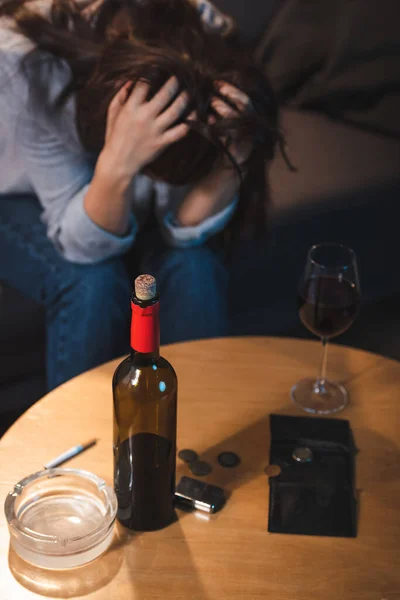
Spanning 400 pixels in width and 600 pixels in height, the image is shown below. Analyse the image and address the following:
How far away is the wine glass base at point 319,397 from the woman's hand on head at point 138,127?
47 cm

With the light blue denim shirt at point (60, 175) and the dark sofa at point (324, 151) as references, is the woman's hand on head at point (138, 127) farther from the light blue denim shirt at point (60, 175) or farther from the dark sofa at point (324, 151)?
the dark sofa at point (324, 151)

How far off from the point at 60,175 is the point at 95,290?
0.80 feet

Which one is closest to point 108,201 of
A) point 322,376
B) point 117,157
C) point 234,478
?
point 117,157

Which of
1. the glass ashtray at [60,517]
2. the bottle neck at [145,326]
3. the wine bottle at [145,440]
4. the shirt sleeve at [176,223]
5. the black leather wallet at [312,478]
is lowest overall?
the shirt sleeve at [176,223]

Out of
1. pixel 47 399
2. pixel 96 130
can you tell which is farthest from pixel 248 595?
pixel 96 130

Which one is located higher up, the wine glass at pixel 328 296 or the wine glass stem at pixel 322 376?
the wine glass at pixel 328 296

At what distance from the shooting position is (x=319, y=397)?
3.77 feet

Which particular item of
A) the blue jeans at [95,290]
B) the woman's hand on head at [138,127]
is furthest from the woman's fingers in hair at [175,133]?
the blue jeans at [95,290]

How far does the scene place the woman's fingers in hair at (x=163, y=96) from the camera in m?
1.34

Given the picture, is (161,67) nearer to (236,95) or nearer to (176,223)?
(236,95)

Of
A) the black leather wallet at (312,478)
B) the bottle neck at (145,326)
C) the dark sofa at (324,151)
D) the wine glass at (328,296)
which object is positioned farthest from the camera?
the dark sofa at (324,151)

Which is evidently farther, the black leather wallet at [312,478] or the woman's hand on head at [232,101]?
the woman's hand on head at [232,101]

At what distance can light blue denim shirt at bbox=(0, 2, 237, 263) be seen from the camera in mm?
1490

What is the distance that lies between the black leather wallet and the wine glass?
0.15ft
